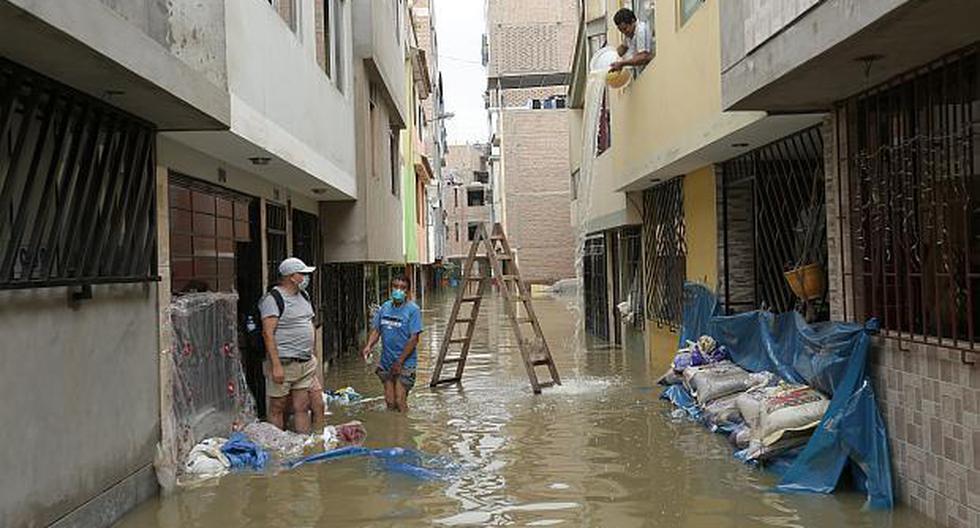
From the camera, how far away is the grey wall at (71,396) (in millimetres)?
4773

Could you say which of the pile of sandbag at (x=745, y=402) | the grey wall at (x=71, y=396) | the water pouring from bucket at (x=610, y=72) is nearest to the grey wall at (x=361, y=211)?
the water pouring from bucket at (x=610, y=72)

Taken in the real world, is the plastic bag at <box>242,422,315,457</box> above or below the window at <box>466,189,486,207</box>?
below

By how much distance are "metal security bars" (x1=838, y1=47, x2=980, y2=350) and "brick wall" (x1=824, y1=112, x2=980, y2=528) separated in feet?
0.52

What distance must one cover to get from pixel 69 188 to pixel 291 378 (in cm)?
356

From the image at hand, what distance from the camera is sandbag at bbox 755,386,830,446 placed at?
22.4ft

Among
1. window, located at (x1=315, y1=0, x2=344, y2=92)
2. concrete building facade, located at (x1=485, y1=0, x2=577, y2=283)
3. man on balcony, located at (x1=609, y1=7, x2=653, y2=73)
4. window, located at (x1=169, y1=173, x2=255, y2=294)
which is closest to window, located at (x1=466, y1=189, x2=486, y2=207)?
concrete building facade, located at (x1=485, y1=0, x2=577, y2=283)

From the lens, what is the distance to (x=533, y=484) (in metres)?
7.10

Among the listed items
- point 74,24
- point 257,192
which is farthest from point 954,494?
point 257,192

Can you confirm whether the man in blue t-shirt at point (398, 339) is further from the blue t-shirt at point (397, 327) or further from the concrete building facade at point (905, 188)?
the concrete building facade at point (905, 188)

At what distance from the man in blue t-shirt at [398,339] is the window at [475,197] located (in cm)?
6066

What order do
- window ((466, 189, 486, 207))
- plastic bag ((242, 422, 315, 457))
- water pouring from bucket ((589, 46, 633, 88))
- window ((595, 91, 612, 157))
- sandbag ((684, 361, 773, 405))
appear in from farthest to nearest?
1. window ((466, 189, 486, 207))
2. window ((595, 91, 612, 157))
3. water pouring from bucket ((589, 46, 633, 88))
4. sandbag ((684, 361, 773, 405))
5. plastic bag ((242, 422, 315, 457))

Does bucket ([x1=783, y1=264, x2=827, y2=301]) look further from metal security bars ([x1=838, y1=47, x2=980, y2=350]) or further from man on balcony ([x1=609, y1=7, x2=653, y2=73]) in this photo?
man on balcony ([x1=609, y1=7, x2=653, y2=73])

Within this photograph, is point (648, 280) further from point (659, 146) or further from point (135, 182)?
point (135, 182)

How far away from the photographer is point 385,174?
16.4 meters
